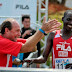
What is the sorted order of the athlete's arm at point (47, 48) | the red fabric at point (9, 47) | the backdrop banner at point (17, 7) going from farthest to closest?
1. the backdrop banner at point (17, 7)
2. the athlete's arm at point (47, 48)
3. the red fabric at point (9, 47)

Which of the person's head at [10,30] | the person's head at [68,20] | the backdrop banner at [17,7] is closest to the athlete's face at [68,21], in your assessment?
the person's head at [68,20]

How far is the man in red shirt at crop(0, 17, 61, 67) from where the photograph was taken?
236 centimetres

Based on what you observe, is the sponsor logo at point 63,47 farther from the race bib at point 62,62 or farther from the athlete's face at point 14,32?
the athlete's face at point 14,32

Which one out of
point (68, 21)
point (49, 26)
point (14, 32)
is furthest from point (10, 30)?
point (68, 21)

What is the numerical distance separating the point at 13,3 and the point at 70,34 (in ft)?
14.8

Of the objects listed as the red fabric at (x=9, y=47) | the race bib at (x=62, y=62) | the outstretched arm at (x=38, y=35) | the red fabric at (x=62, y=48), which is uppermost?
the outstretched arm at (x=38, y=35)

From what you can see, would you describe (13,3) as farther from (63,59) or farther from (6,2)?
(63,59)

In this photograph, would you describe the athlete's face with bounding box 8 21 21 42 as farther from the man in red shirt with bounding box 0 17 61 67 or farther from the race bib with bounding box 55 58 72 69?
the race bib with bounding box 55 58 72 69

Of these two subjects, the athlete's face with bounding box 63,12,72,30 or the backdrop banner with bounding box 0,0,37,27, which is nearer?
the athlete's face with bounding box 63,12,72,30

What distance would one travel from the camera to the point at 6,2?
7227 millimetres

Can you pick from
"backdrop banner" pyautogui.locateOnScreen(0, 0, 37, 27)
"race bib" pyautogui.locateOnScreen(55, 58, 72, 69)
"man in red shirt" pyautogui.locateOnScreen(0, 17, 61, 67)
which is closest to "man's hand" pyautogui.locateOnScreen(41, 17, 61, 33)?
"man in red shirt" pyautogui.locateOnScreen(0, 17, 61, 67)

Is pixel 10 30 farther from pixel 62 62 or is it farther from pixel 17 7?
pixel 17 7

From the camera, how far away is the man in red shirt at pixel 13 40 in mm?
2357

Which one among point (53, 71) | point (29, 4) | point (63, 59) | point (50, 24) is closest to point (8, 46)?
point (50, 24)
